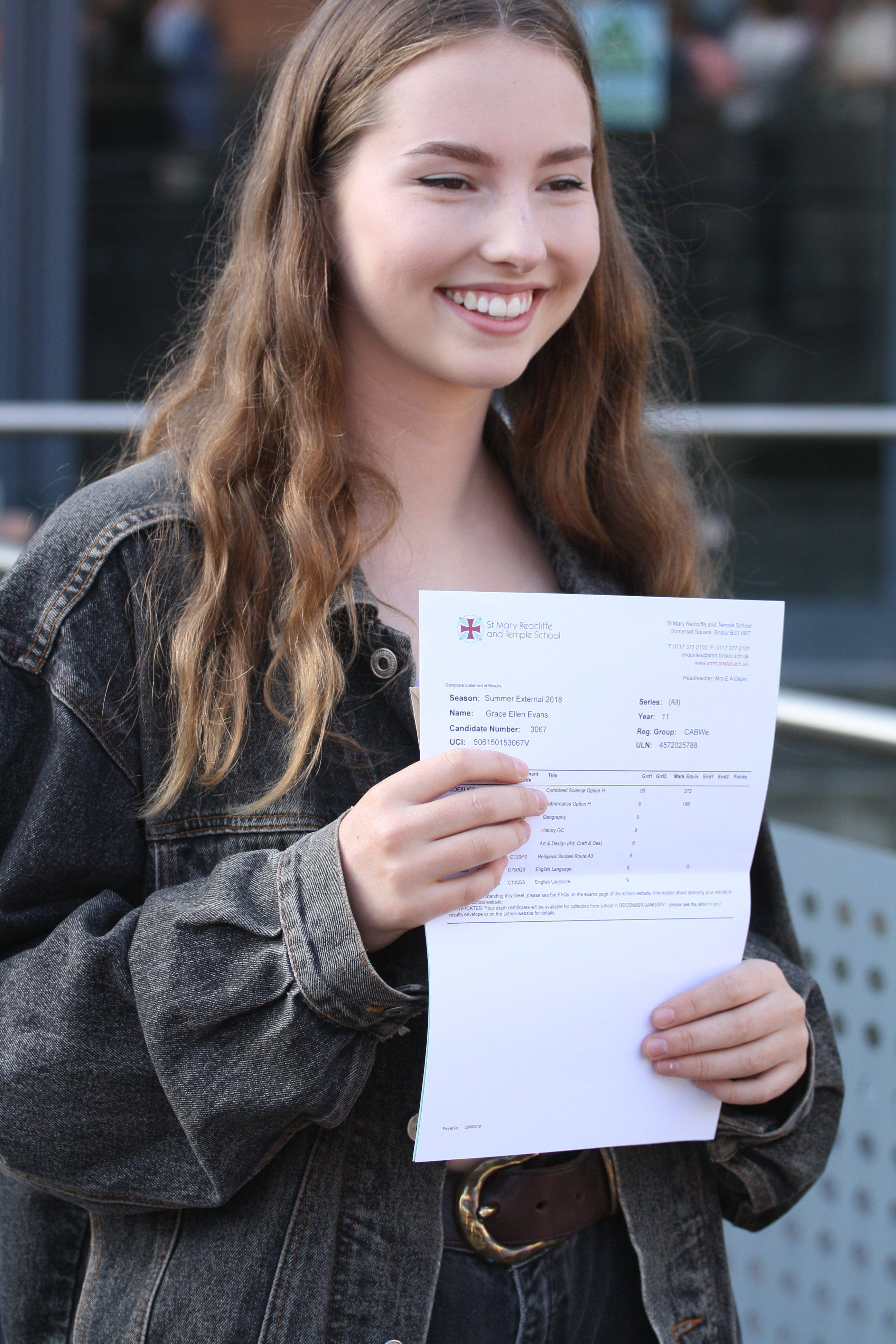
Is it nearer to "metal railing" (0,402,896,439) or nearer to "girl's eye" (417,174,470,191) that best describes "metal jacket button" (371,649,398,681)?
"girl's eye" (417,174,470,191)

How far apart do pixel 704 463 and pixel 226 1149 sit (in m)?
1.17

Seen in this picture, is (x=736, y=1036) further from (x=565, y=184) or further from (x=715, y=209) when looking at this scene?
(x=715, y=209)

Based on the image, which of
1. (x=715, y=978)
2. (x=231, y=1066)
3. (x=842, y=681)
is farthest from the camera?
(x=842, y=681)

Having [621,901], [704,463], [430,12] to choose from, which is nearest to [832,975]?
[704,463]

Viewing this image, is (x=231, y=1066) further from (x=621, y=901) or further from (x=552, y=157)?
(x=552, y=157)

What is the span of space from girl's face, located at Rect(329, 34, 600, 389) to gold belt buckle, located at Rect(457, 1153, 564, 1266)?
72 cm

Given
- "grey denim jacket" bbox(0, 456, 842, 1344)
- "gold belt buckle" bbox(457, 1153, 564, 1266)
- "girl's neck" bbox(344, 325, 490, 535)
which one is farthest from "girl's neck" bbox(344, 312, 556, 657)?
"gold belt buckle" bbox(457, 1153, 564, 1266)

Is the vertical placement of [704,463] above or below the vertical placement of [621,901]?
above

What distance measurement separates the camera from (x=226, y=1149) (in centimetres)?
109

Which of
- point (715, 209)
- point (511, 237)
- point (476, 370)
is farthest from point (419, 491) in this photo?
point (715, 209)

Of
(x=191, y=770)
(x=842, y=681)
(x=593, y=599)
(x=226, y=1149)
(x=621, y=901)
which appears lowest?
(x=842, y=681)

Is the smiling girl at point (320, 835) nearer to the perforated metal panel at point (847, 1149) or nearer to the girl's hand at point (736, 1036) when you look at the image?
the girl's hand at point (736, 1036)

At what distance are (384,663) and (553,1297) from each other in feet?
1.95

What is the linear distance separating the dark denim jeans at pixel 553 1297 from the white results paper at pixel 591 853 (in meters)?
0.12
